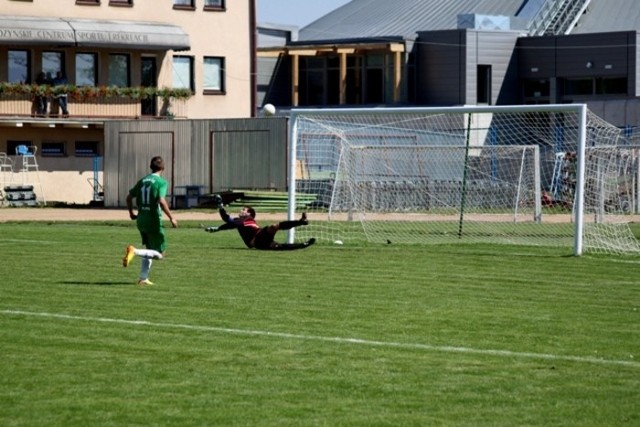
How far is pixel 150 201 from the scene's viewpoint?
60.7ft

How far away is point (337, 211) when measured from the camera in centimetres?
3722

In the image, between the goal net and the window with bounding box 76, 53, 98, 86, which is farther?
the window with bounding box 76, 53, 98, 86

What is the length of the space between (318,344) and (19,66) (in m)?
45.4

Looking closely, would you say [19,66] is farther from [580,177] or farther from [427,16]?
[580,177]

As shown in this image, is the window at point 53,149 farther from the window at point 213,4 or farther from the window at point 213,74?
the window at point 213,4

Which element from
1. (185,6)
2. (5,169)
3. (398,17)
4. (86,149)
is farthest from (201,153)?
(398,17)

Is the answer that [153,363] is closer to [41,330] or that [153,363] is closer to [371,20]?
[41,330]

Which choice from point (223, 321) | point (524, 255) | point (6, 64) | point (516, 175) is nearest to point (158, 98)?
point (6, 64)

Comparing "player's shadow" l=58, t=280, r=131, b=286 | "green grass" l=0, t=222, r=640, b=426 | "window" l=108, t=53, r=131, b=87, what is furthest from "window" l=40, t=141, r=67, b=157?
"player's shadow" l=58, t=280, r=131, b=286

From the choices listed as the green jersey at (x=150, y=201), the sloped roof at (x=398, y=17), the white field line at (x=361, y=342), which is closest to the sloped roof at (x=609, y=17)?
the sloped roof at (x=398, y=17)

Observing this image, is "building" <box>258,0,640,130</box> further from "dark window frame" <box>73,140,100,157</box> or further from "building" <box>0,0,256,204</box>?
"dark window frame" <box>73,140,100,157</box>

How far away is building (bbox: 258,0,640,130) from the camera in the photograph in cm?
6844

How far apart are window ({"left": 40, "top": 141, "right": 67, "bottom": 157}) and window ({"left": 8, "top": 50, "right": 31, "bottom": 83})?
2.73 metres

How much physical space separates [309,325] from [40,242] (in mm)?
14675
